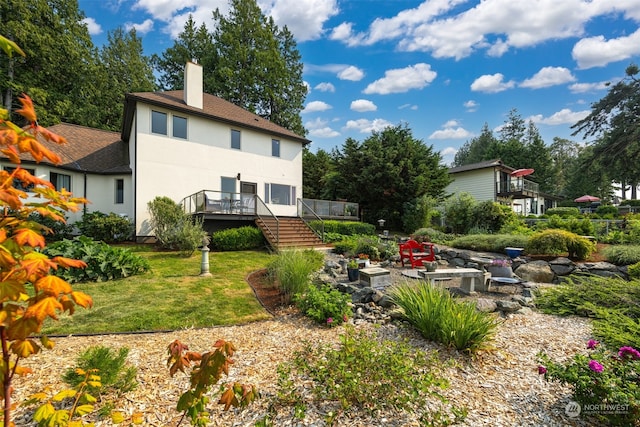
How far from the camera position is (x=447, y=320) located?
11.8 feet

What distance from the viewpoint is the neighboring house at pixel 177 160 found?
1307cm

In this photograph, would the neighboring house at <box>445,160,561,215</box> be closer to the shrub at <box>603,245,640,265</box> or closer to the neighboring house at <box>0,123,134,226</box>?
the shrub at <box>603,245,640,265</box>

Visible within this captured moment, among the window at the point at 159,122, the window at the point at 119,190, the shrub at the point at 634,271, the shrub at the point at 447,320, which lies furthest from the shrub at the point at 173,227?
the shrub at the point at 634,271

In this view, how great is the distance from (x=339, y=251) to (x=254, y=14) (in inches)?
1086

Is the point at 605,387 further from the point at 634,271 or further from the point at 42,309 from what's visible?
the point at 634,271

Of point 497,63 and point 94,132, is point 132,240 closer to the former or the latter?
point 94,132

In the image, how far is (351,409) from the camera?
8.34ft

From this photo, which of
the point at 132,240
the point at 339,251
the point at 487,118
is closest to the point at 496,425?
the point at 339,251

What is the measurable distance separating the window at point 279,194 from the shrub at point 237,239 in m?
4.92

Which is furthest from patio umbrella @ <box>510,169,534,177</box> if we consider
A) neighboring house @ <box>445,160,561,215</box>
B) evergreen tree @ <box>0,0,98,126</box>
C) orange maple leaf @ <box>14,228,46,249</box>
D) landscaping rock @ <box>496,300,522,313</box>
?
evergreen tree @ <box>0,0,98,126</box>

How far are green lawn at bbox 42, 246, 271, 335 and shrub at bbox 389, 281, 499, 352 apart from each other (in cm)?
260

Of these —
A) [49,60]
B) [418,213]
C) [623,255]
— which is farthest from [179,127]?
[623,255]

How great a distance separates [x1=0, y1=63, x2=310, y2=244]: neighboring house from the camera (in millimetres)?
13070

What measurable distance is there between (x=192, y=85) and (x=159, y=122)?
316 centimetres
